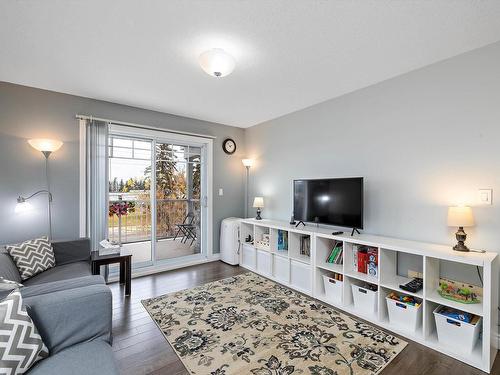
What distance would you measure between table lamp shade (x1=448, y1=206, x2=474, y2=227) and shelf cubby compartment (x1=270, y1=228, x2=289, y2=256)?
1.96 meters

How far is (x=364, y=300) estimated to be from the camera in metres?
2.53

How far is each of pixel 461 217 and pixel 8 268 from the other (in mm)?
3852

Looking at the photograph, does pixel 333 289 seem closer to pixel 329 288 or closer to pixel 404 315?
pixel 329 288

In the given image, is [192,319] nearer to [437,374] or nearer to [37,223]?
[437,374]

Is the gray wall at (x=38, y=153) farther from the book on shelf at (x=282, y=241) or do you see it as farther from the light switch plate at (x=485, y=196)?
the light switch plate at (x=485, y=196)

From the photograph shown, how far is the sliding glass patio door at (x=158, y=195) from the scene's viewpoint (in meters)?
3.68

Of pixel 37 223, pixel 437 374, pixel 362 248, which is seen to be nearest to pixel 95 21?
pixel 37 223

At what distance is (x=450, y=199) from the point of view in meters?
2.29

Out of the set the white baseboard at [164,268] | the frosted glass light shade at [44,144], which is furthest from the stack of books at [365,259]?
the frosted glass light shade at [44,144]

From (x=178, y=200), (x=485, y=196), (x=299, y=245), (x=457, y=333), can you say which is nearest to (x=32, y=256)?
(x=178, y=200)

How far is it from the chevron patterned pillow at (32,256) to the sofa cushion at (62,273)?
63mm

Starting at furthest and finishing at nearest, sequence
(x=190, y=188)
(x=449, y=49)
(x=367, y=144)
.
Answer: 1. (x=190, y=188)
2. (x=367, y=144)
3. (x=449, y=49)

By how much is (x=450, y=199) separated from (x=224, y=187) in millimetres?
3284

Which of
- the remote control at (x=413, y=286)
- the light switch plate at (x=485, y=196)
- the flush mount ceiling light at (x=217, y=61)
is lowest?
the remote control at (x=413, y=286)
